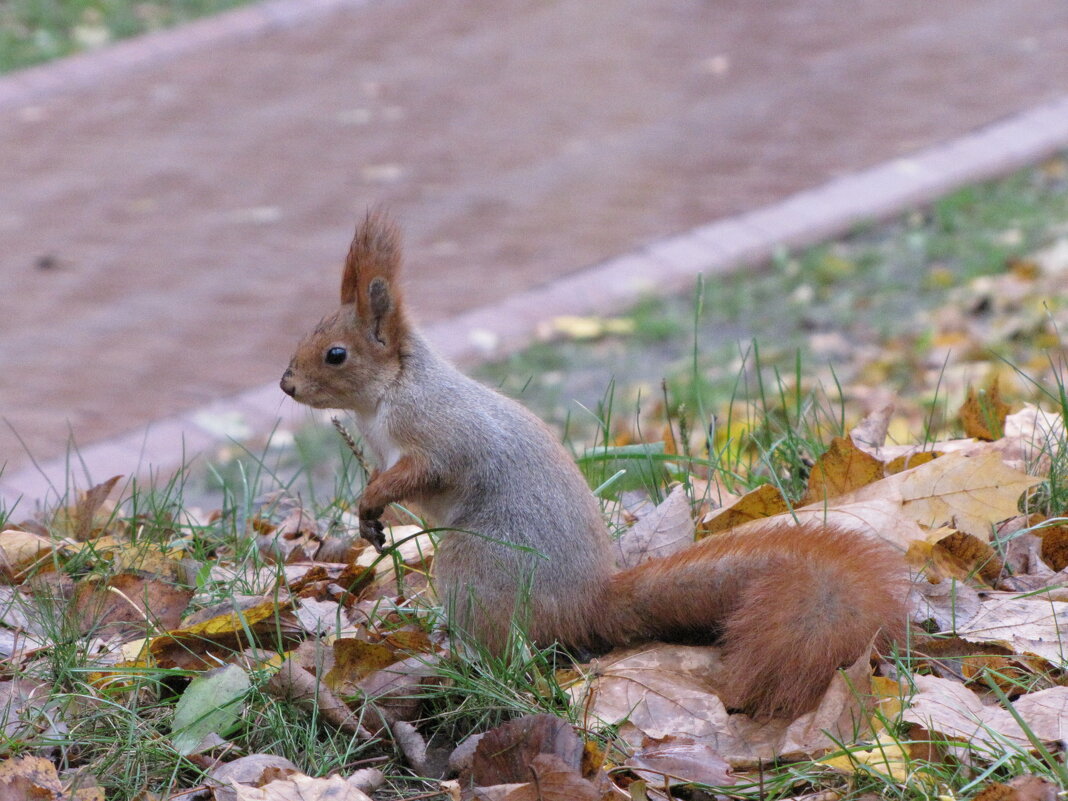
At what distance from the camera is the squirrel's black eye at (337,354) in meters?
2.27

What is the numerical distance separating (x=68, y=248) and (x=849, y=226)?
11.8 feet

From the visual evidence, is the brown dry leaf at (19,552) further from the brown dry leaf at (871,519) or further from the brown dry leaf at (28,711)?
the brown dry leaf at (871,519)

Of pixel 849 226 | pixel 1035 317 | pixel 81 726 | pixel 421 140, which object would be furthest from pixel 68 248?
pixel 81 726

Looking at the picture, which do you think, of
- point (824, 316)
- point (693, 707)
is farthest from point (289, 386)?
point (824, 316)

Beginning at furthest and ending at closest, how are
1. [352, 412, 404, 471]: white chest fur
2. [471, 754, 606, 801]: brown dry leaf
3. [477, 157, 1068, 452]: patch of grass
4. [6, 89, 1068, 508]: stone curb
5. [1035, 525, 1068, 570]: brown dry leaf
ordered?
[6, 89, 1068, 508]: stone curb
[477, 157, 1068, 452]: patch of grass
[1035, 525, 1068, 570]: brown dry leaf
[352, 412, 404, 471]: white chest fur
[471, 754, 606, 801]: brown dry leaf

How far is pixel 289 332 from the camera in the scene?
18.4ft

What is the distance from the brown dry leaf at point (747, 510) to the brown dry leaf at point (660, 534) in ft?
0.15

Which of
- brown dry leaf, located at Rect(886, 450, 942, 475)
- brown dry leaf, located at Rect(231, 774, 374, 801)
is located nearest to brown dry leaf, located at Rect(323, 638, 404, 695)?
brown dry leaf, located at Rect(231, 774, 374, 801)

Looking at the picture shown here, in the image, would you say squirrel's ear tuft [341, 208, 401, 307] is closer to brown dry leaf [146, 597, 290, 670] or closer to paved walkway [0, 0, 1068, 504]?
brown dry leaf [146, 597, 290, 670]

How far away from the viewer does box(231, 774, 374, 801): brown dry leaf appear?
174 centimetres

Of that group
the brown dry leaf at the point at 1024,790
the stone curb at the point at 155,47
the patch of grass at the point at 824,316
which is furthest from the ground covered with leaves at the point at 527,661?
the stone curb at the point at 155,47

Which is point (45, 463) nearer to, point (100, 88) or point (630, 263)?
point (630, 263)

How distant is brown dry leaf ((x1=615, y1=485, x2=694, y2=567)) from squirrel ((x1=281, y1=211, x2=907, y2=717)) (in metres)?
0.26

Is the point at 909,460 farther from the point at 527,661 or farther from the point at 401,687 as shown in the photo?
the point at 401,687
